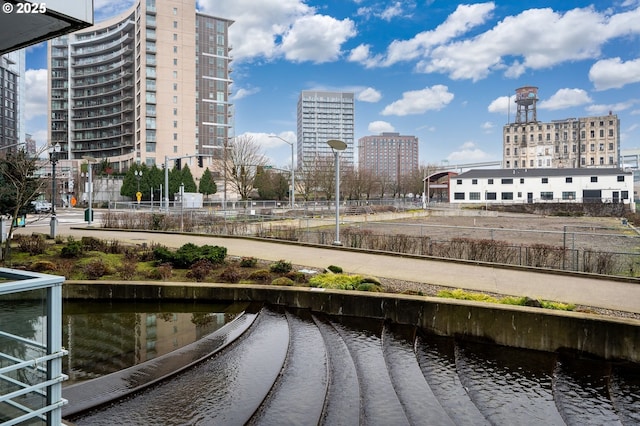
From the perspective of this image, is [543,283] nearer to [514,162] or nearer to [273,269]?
[273,269]

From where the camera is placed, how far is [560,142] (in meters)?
150

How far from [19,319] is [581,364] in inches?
306

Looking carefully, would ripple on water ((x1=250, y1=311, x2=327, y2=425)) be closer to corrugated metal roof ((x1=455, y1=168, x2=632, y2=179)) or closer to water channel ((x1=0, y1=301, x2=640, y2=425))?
water channel ((x1=0, y1=301, x2=640, y2=425))

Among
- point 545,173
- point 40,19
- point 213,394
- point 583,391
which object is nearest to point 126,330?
point 213,394

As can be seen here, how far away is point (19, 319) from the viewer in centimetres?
389

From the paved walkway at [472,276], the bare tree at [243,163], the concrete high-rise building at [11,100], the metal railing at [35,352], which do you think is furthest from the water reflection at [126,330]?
the concrete high-rise building at [11,100]

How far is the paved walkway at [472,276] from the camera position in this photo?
10.7 m

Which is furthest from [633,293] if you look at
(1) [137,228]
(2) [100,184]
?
(2) [100,184]

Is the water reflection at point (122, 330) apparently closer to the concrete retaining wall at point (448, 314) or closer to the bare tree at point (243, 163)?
the concrete retaining wall at point (448, 314)

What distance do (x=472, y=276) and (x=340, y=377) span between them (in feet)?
24.7

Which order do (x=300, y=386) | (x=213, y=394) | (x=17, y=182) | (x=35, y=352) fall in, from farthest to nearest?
(x=17, y=182)
(x=300, y=386)
(x=213, y=394)
(x=35, y=352)

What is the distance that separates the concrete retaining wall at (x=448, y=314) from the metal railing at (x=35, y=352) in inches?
264

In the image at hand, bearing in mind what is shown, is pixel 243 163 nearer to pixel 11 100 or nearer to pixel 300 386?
pixel 300 386

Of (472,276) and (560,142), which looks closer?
(472,276)
